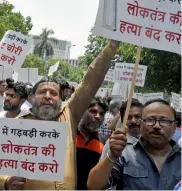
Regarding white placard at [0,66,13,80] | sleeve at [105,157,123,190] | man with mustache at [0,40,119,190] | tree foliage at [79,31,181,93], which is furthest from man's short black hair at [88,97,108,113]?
tree foliage at [79,31,181,93]

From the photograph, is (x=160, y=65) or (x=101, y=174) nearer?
(x=101, y=174)

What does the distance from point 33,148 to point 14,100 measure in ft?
9.98

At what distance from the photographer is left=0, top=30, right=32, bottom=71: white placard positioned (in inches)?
288

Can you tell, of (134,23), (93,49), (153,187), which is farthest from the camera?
(93,49)

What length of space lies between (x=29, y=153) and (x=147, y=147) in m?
0.75

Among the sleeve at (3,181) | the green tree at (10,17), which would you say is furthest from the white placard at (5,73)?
the green tree at (10,17)

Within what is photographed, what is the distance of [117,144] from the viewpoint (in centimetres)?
274

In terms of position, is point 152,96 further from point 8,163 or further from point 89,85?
point 8,163

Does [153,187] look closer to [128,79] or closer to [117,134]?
[117,134]

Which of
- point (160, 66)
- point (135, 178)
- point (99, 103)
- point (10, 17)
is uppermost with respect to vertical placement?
point (10, 17)

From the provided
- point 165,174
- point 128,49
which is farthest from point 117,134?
point 128,49

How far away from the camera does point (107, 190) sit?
2.81m

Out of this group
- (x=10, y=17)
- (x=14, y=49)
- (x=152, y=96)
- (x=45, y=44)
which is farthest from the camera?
(x=45, y=44)

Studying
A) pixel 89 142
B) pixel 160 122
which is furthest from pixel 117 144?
pixel 89 142
